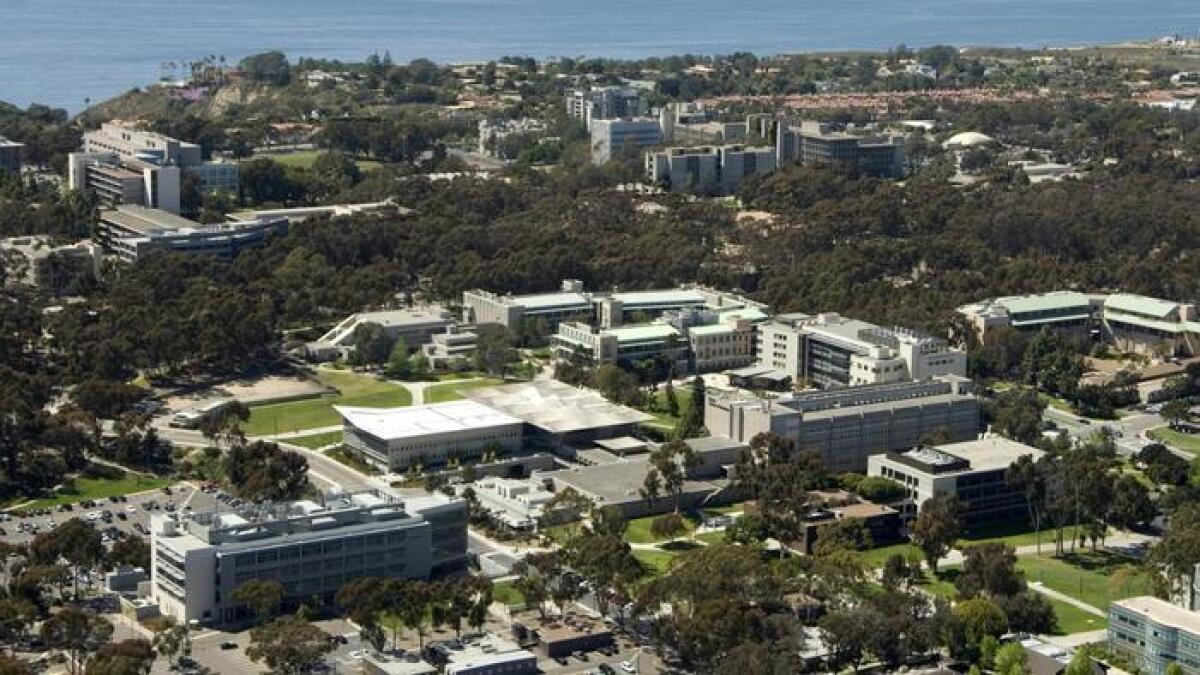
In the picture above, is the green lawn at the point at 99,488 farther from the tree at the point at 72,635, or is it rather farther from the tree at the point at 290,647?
the tree at the point at 290,647

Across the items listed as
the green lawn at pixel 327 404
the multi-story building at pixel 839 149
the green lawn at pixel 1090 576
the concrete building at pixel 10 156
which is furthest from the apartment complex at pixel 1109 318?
the concrete building at pixel 10 156

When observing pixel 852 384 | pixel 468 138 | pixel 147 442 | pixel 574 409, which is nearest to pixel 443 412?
pixel 574 409

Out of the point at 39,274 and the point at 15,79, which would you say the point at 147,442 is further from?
the point at 15,79

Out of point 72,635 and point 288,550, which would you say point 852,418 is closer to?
point 288,550

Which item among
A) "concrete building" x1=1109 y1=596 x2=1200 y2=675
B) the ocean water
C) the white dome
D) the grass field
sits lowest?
"concrete building" x1=1109 y1=596 x2=1200 y2=675

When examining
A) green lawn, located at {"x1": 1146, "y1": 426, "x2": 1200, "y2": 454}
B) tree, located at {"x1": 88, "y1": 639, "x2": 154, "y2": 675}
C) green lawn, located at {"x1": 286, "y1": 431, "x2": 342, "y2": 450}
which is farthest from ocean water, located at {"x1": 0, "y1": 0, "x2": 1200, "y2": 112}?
tree, located at {"x1": 88, "y1": 639, "x2": 154, "y2": 675}

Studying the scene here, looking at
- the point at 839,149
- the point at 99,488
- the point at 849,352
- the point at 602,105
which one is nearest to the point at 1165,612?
the point at 849,352

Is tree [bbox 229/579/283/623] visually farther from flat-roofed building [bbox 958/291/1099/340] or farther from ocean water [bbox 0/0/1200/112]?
ocean water [bbox 0/0/1200/112]
